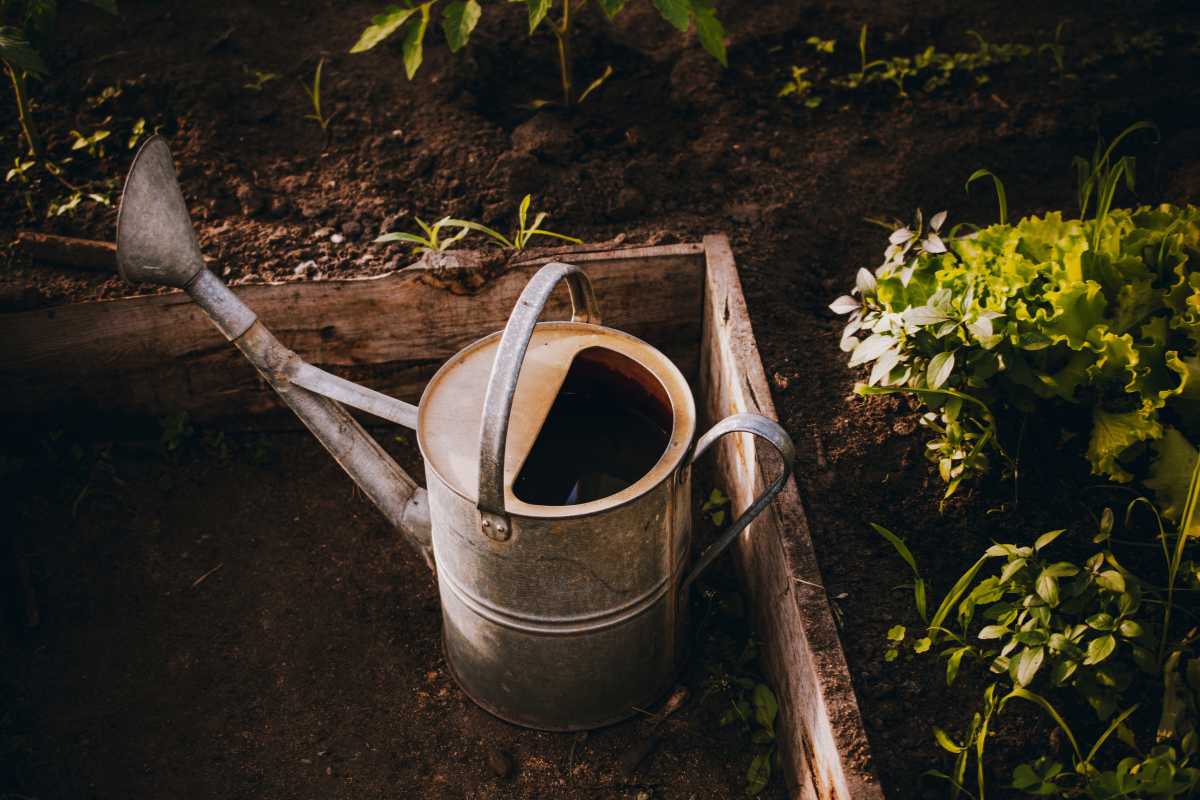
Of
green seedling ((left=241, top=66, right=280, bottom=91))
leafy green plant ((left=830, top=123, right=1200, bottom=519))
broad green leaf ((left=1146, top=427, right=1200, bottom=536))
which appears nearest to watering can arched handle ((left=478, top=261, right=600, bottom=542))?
leafy green plant ((left=830, top=123, right=1200, bottom=519))

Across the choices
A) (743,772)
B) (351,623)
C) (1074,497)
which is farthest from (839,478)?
(351,623)

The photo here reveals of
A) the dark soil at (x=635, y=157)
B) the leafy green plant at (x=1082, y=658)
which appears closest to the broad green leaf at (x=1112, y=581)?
the leafy green plant at (x=1082, y=658)

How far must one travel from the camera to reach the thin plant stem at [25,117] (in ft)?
8.16

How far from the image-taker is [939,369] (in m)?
1.68

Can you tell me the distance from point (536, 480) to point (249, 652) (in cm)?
84

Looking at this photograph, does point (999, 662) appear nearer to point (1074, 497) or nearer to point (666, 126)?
point (1074, 497)

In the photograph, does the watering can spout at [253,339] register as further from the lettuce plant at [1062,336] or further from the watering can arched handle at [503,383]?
the lettuce plant at [1062,336]

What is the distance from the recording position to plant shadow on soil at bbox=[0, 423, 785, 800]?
1.93m

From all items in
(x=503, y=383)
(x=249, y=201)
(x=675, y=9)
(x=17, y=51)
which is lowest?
(x=249, y=201)

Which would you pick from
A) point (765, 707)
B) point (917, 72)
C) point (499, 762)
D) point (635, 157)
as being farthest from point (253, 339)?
point (917, 72)

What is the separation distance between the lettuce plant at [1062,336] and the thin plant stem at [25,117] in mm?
2234

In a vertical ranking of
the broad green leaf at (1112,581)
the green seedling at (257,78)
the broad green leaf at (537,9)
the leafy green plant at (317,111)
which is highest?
the broad green leaf at (537,9)

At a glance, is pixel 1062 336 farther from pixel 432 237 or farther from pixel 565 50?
pixel 565 50

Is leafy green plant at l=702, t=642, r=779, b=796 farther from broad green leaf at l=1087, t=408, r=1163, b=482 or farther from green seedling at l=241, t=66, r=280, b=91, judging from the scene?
green seedling at l=241, t=66, r=280, b=91
